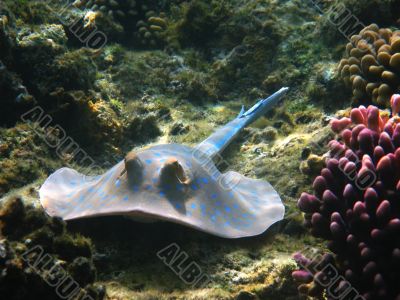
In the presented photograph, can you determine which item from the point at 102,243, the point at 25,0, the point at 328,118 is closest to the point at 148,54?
the point at 25,0

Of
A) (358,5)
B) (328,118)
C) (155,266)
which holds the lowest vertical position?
(328,118)

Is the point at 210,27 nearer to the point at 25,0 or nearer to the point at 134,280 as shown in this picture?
the point at 25,0

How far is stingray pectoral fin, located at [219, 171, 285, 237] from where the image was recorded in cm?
362

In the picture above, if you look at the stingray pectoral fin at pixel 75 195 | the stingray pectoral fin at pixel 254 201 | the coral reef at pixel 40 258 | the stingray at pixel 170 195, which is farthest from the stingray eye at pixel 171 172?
the coral reef at pixel 40 258

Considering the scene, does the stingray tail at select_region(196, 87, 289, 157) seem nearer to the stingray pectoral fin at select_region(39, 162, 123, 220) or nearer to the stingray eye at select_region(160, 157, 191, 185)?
the stingray eye at select_region(160, 157, 191, 185)

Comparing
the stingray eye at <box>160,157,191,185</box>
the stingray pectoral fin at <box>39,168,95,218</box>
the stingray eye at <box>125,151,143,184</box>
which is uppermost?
the stingray pectoral fin at <box>39,168,95,218</box>

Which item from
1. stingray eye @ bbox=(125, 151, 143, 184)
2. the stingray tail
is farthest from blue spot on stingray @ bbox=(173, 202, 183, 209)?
the stingray tail

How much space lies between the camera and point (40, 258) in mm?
2467

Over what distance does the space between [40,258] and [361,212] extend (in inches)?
108

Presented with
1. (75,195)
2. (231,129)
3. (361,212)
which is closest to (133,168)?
(75,195)

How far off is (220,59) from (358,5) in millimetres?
2840

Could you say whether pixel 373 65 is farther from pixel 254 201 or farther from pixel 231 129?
pixel 254 201

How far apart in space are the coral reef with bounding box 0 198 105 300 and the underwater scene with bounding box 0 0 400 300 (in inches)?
0.5

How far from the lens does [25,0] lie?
5.87 metres
